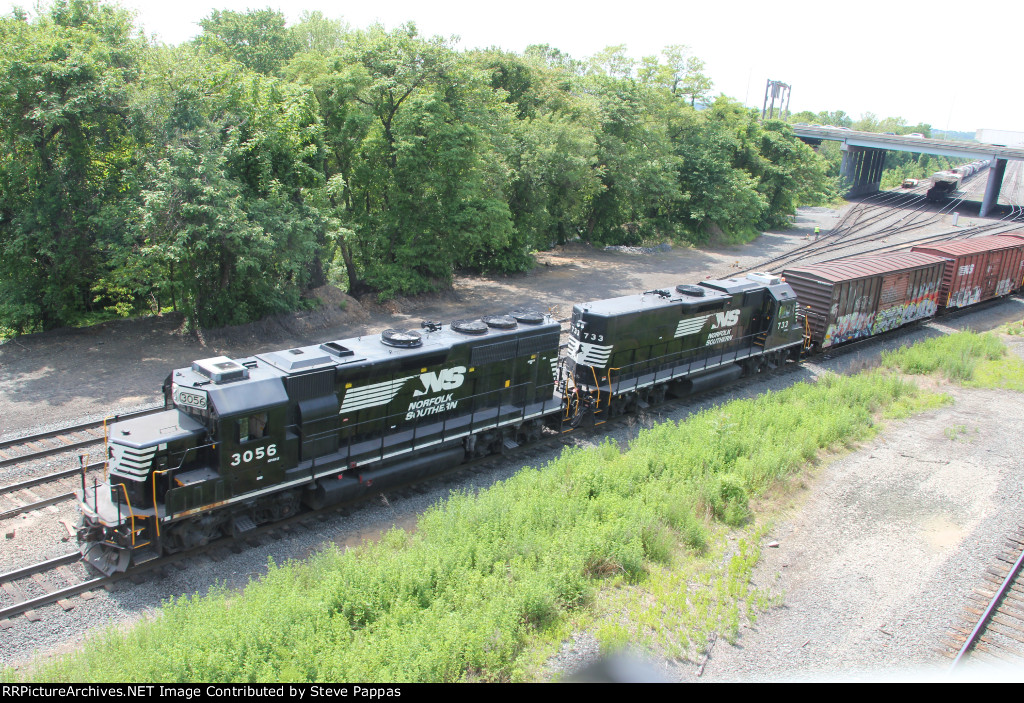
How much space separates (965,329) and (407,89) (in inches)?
1047

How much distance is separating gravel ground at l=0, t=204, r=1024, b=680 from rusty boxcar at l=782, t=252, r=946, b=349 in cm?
184

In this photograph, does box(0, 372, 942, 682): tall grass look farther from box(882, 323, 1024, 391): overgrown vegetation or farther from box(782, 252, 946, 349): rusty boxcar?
box(882, 323, 1024, 391): overgrown vegetation

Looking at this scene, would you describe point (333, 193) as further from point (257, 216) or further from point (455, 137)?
point (455, 137)

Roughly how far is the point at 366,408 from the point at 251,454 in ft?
8.39

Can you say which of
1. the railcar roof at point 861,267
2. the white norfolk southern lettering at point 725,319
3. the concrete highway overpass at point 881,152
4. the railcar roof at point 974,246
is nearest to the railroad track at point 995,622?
the white norfolk southern lettering at point 725,319

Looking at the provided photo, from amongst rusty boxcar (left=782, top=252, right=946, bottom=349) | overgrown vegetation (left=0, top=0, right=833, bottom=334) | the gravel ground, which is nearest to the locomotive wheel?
the gravel ground

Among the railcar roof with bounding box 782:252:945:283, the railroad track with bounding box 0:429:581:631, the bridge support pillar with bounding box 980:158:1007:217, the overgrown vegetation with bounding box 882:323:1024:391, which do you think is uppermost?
the bridge support pillar with bounding box 980:158:1007:217

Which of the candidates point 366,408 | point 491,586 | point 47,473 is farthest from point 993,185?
point 47,473

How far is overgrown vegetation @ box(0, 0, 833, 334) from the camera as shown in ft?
68.5

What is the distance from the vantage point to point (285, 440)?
40.4 ft

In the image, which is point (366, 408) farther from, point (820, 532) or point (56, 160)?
point (56, 160)

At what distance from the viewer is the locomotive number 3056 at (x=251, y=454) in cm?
1166

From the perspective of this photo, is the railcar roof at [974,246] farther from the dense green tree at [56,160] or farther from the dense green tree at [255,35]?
the dense green tree at [255,35]

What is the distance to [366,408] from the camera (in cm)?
1374
